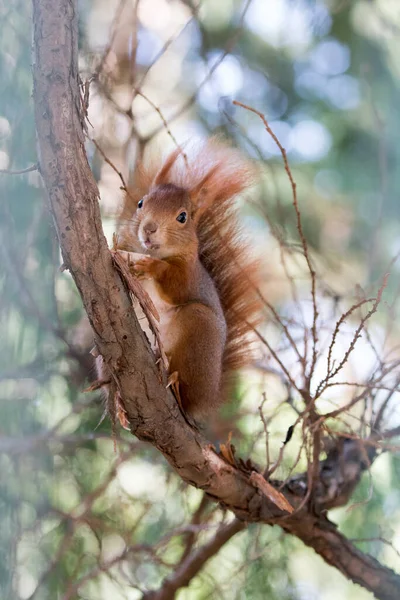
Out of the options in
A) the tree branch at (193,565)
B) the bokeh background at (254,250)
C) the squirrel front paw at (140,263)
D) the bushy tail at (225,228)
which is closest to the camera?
the bokeh background at (254,250)

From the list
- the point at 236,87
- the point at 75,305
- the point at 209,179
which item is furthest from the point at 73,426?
the point at 236,87

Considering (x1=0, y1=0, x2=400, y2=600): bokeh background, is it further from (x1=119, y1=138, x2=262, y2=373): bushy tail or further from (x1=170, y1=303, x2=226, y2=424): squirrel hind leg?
(x1=170, y1=303, x2=226, y2=424): squirrel hind leg

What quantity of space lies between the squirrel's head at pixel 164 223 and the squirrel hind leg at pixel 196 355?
134 millimetres

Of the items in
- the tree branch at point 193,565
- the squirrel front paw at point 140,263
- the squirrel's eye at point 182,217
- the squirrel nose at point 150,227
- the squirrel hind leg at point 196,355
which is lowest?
the tree branch at point 193,565

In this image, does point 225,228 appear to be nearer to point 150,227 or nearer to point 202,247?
point 202,247

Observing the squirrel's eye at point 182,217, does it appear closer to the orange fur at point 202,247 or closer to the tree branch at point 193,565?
the orange fur at point 202,247

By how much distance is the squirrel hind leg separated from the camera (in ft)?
3.94

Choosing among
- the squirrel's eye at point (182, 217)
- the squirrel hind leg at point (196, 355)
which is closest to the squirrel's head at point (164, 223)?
the squirrel's eye at point (182, 217)

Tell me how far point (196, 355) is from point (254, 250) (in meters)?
0.35

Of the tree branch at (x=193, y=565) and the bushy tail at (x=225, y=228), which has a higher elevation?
the bushy tail at (x=225, y=228)

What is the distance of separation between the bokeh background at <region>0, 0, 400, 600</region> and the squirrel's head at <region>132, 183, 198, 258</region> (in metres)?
0.14

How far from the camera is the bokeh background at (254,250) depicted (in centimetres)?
111

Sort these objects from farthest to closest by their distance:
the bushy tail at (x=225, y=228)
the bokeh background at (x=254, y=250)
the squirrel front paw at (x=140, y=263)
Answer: the bushy tail at (x=225, y=228) < the squirrel front paw at (x=140, y=263) < the bokeh background at (x=254, y=250)

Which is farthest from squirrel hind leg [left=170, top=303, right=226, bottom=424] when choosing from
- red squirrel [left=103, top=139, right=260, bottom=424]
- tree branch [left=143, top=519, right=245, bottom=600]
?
tree branch [left=143, top=519, right=245, bottom=600]
